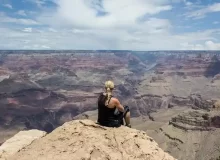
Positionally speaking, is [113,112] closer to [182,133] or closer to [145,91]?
[182,133]

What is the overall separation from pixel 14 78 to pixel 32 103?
13843 mm

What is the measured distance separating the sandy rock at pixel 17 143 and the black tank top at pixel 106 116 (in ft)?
10.0

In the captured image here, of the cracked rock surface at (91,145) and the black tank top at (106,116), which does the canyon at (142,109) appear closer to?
the black tank top at (106,116)

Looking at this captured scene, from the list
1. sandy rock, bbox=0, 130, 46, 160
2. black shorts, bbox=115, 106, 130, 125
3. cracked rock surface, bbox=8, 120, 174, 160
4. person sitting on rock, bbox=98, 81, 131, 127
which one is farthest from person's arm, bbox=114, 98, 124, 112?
sandy rock, bbox=0, 130, 46, 160

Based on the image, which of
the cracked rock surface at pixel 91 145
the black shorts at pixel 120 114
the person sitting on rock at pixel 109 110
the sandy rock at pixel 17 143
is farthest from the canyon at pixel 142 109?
the cracked rock surface at pixel 91 145

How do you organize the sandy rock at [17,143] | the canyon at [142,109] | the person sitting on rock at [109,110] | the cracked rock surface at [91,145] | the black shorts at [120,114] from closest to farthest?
the cracked rock surface at [91,145] → the person sitting on rock at [109,110] → the black shorts at [120,114] → the sandy rock at [17,143] → the canyon at [142,109]

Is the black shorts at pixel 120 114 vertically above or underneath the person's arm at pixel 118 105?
underneath

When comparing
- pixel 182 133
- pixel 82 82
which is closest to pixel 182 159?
pixel 182 133

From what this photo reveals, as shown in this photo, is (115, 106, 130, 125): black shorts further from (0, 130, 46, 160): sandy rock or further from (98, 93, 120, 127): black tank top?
(0, 130, 46, 160): sandy rock

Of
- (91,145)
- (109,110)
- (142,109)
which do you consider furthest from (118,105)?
(142,109)

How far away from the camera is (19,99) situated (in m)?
127

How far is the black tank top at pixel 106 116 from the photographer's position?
1163cm

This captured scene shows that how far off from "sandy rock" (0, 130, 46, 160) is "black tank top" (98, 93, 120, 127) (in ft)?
10.0

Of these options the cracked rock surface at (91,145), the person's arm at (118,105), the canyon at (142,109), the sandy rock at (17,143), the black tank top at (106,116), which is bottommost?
the canyon at (142,109)
